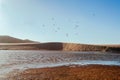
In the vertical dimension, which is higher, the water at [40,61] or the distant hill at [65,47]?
the distant hill at [65,47]

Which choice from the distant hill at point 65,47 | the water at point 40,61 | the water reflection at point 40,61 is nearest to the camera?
the water at point 40,61

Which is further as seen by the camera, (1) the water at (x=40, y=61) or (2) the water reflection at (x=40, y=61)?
(2) the water reflection at (x=40, y=61)

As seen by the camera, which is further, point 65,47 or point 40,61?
point 65,47

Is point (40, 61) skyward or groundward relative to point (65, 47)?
groundward

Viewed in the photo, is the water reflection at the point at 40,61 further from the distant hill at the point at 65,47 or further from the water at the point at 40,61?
the distant hill at the point at 65,47

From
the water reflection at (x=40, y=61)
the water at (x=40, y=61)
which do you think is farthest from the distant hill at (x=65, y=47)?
the water reflection at (x=40, y=61)

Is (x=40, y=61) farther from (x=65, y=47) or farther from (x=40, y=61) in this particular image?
(x=65, y=47)

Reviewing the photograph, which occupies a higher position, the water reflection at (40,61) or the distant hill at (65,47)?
the distant hill at (65,47)

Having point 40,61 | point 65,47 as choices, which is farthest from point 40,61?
point 65,47

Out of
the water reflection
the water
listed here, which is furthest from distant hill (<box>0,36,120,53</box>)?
the water reflection

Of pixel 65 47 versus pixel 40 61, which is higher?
pixel 65 47

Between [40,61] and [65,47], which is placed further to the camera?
[65,47]

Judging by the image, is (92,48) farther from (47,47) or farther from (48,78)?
(48,78)

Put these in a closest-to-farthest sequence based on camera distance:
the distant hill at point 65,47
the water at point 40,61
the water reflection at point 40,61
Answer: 1. the water at point 40,61
2. the water reflection at point 40,61
3. the distant hill at point 65,47
